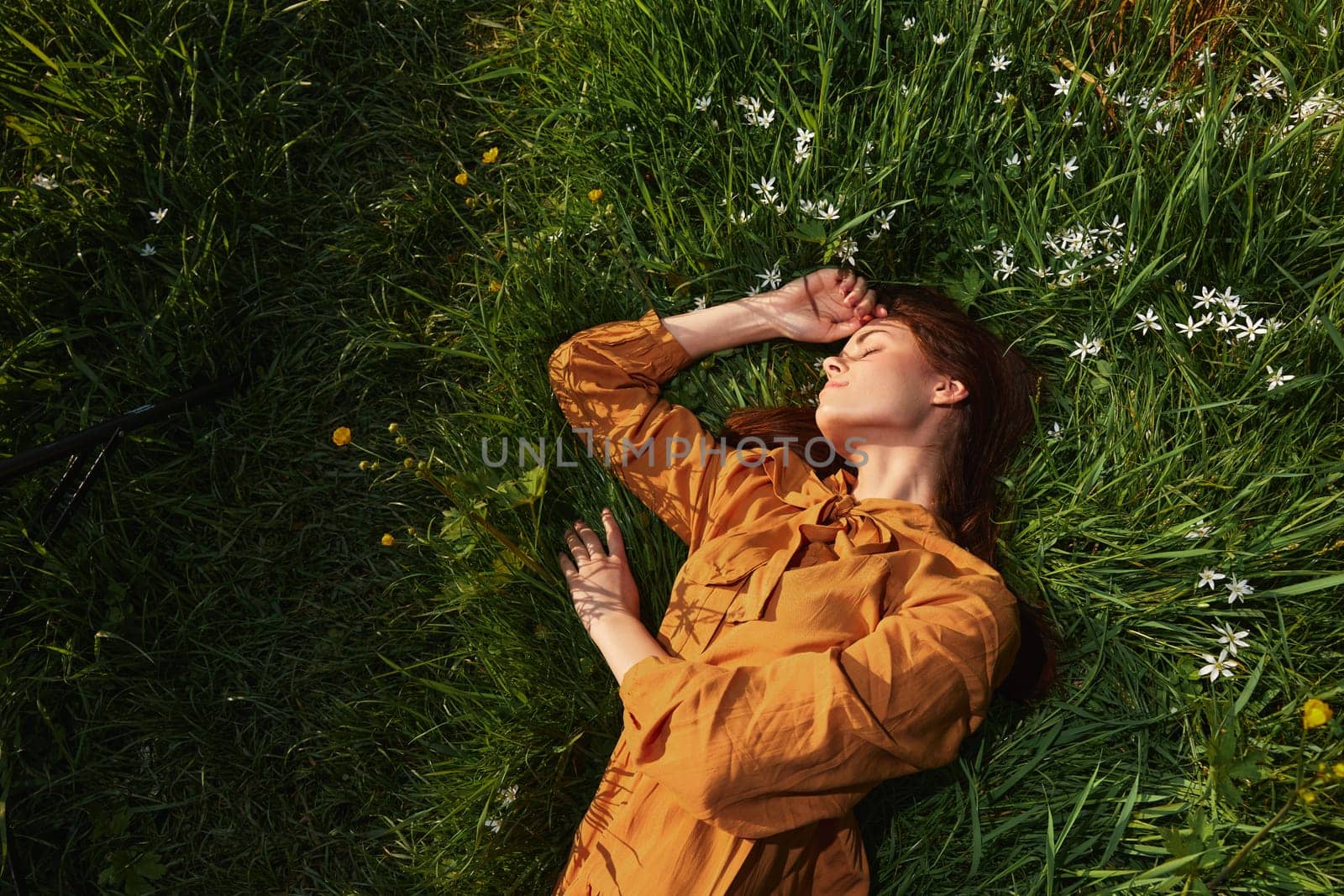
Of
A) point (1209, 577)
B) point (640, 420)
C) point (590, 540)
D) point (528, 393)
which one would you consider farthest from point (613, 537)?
point (1209, 577)

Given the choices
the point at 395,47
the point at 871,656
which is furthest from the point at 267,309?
the point at 871,656

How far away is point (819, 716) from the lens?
2238 mm

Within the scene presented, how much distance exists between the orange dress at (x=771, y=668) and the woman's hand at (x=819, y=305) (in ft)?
1.34

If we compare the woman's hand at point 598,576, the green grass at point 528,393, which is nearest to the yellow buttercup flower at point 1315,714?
the green grass at point 528,393

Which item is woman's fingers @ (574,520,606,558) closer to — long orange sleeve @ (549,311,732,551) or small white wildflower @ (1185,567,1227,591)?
long orange sleeve @ (549,311,732,551)

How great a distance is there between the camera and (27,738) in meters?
2.96

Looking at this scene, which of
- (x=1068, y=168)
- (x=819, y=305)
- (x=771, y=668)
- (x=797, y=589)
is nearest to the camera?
(x=771, y=668)

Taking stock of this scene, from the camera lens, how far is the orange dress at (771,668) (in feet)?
7.39

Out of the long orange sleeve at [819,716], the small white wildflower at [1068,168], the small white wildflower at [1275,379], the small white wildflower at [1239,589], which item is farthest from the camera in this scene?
the small white wildflower at [1068,168]

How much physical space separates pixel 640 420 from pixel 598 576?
508mm

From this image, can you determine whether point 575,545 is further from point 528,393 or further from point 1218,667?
point 1218,667

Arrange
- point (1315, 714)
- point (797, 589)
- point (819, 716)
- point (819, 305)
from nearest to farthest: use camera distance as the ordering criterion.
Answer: point (1315, 714), point (819, 716), point (797, 589), point (819, 305)

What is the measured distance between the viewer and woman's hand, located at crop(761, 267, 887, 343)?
301 centimetres

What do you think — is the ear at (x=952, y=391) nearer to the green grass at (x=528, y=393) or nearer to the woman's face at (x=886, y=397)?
the woman's face at (x=886, y=397)
